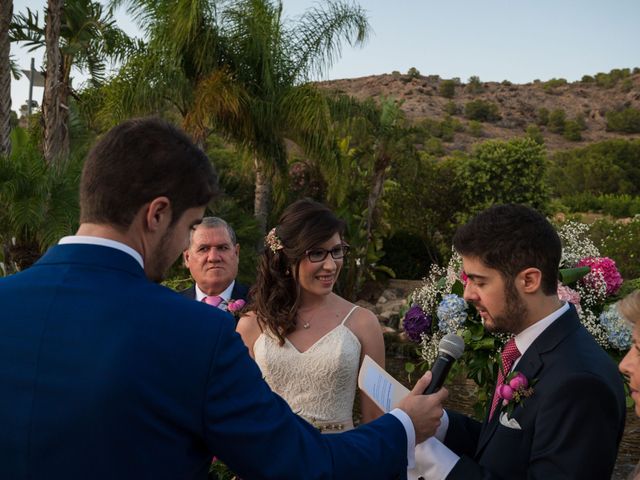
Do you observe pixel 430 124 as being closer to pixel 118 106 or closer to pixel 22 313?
pixel 118 106

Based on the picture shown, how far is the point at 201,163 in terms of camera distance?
2166 millimetres

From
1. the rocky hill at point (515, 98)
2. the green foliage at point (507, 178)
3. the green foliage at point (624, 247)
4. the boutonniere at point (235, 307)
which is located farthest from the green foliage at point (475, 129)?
the boutonniere at point (235, 307)

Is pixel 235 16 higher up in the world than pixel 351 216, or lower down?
higher up

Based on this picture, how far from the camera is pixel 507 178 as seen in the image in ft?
87.2

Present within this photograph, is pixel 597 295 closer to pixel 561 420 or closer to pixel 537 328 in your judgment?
pixel 537 328

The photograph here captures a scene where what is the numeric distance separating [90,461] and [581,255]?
3771 millimetres

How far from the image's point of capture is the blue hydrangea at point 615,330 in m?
4.17

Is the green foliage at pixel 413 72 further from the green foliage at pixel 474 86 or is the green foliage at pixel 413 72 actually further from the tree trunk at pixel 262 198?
the tree trunk at pixel 262 198

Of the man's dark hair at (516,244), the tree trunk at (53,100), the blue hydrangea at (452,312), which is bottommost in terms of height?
the blue hydrangea at (452,312)

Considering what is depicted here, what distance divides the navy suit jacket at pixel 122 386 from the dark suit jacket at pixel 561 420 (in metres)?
0.81

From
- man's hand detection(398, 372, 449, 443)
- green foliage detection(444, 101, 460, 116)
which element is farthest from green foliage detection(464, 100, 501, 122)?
man's hand detection(398, 372, 449, 443)

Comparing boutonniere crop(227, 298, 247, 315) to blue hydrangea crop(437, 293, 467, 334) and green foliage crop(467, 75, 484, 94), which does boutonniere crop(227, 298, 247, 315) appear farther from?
green foliage crop(467, 75, 484, 94)

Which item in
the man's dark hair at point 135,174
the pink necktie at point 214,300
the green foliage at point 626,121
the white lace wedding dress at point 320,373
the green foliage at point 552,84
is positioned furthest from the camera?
the green foliage at point 552,84

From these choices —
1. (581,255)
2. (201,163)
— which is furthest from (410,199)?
(201,163)
